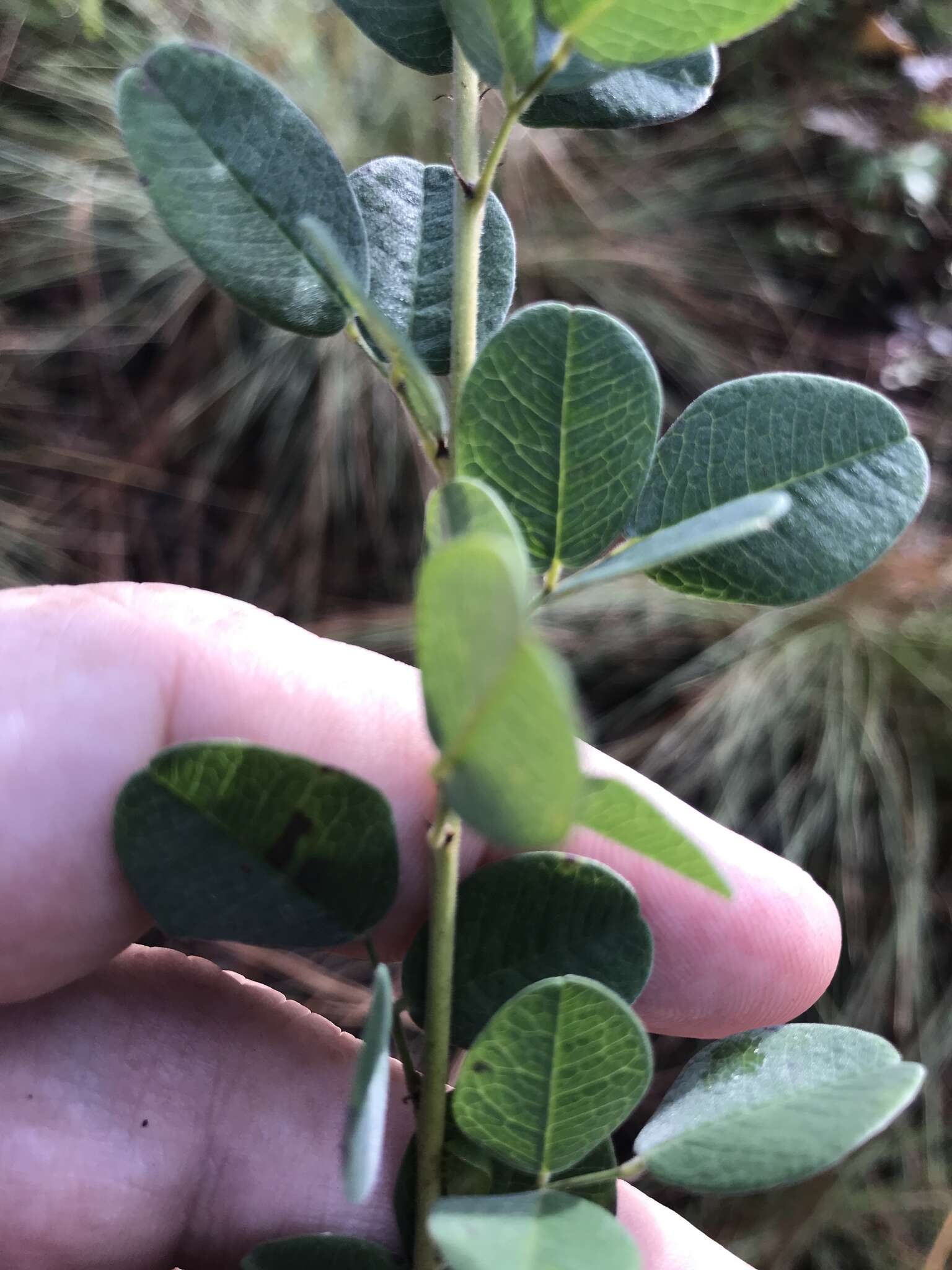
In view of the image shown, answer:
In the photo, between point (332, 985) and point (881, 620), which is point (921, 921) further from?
point (332, 985)

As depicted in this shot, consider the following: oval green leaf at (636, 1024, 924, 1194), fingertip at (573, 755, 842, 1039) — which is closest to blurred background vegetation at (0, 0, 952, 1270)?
fingertip at (573, 755, 842, 1039)

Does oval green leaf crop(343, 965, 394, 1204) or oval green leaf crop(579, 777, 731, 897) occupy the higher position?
oval green leaf crop(579, 777, 731, 897)

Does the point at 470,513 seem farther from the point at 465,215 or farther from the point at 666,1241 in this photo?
the point at 666,1241

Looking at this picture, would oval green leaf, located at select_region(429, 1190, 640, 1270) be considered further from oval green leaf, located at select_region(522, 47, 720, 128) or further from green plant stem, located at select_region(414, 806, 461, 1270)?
oval green leaf, located at select_region(522, 47, 720, 128)

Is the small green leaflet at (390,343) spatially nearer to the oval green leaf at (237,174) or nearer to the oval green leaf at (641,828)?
the oval green leaf at (237,174)

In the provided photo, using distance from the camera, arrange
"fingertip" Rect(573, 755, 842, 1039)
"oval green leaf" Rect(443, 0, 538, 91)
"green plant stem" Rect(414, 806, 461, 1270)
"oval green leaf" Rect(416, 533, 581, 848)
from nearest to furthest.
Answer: "oval green leaf" Rect(416, 533, 581, 848) < "oval green leaf" Rect(443, 0, 538, 91) < "green plant stem" Rect(414, 806, 461, 1270) < "fingertip" Rect(573, 755, 842, 1039)

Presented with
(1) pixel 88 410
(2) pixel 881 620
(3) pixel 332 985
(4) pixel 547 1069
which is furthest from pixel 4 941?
(1) pixel 88 410
